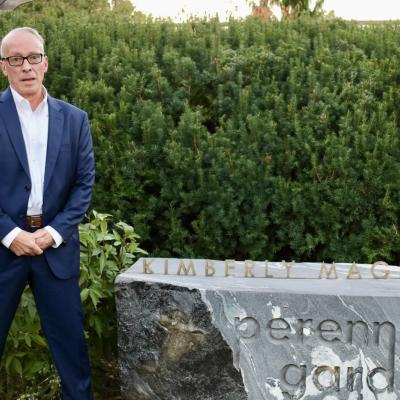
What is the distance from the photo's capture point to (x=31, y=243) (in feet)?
12.7

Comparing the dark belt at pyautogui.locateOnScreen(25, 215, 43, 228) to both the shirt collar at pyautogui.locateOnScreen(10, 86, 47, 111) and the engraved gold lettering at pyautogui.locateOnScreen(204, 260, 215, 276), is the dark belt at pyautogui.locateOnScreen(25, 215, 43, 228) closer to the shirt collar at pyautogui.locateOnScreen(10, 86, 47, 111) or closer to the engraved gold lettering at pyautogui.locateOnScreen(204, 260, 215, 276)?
the shirt collar at pyautogui.locateOnScreen(10, 86, 47, 111)

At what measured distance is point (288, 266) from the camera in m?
4.51

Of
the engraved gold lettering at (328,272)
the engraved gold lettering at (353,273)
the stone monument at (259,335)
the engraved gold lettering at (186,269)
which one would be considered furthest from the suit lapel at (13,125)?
the engraved gold lettering at (353,273)

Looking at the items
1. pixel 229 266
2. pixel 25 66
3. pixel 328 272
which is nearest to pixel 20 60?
pixel 25 66

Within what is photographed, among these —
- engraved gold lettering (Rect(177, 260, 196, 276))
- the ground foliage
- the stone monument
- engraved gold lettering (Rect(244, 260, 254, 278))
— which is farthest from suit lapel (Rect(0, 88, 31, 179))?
the ground foliage

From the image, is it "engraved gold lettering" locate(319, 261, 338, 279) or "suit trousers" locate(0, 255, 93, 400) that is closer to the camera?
"suit trousers" locate(0, 255, 93, 400)

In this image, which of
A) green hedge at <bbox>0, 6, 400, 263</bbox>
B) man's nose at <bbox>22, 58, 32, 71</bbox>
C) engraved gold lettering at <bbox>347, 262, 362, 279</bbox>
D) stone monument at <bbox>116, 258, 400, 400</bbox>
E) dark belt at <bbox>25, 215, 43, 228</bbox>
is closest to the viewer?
man's nose at <bbox>22, 58, 32, 71</bbox>

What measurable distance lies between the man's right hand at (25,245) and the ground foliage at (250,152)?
1296mm

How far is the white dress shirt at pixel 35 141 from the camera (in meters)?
3.97

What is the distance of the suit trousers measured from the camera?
3992 millimetres

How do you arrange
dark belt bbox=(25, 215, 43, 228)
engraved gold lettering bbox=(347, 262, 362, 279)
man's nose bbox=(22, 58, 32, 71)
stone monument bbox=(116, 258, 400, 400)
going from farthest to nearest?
engraved gold lettering bbox=(347, 262, 362, 279)
stone monument bbox=(116, 258, 400, 400)
dark belt bbox=(25, 215, 43, 228)
man's nose bbox=(22, 58, 32, 71)

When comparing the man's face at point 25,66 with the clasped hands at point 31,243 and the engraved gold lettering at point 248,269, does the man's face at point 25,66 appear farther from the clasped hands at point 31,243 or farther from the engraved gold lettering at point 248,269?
the engraved gold lettering at point 248,269

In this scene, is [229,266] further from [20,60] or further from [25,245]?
[20,60]

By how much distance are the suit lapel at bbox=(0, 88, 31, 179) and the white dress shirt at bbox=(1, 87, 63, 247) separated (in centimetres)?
2
